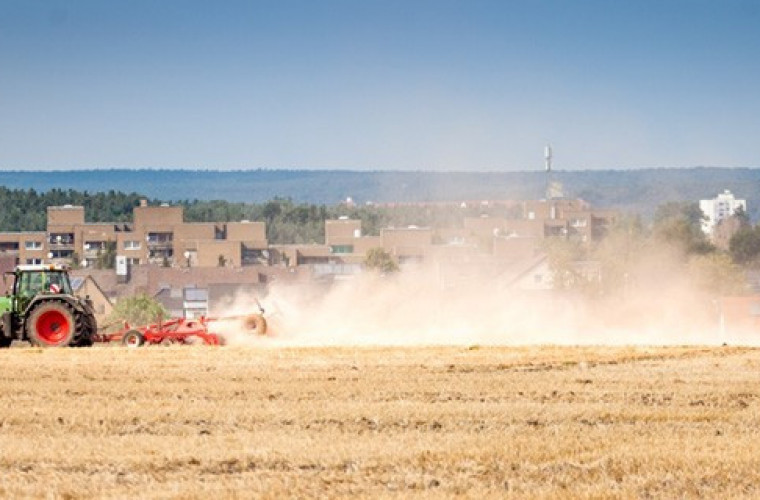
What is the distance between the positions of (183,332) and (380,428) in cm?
2188

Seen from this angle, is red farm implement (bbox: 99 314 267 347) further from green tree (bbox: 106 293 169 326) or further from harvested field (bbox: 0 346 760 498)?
green tree (bbox: 106 293 169 326)

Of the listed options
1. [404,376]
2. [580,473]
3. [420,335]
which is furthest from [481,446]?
[420,335]

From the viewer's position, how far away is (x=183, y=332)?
4462 centimetres

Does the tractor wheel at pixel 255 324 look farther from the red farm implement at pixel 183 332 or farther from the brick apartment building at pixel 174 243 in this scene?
the brick apartment building at pixel 174 243

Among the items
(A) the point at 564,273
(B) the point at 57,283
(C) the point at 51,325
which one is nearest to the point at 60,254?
(A) the point at 564,273

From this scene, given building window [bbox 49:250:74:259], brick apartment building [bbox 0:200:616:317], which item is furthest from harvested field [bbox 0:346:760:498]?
building window [bbox 49:250:74:259]

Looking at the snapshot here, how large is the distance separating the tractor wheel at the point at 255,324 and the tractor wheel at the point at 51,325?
5091mm

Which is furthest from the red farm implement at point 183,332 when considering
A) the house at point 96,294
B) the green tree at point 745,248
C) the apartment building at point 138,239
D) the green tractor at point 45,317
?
the apartment building at point 138,239

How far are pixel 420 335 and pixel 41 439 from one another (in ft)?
95.4

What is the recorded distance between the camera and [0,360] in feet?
119

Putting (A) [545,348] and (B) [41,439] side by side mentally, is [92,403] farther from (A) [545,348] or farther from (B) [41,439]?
(A) [545,348]

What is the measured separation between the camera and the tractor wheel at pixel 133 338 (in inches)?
1729

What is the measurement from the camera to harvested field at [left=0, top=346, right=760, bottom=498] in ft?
62.7

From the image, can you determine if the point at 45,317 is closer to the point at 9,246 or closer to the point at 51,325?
the point at 51,325
